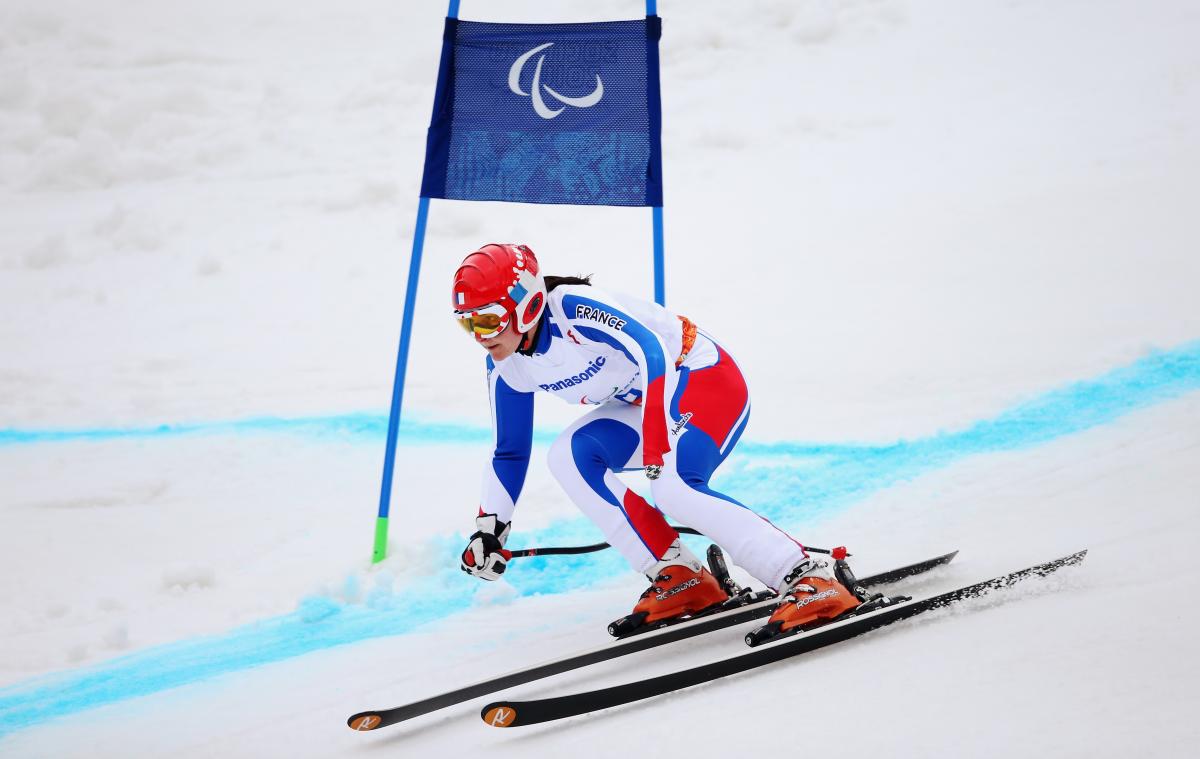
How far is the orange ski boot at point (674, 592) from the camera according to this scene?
11.8ft

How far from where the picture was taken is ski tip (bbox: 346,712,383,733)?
289 cm

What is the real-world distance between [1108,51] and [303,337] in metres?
8.80

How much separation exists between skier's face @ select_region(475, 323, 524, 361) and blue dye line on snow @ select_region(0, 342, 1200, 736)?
1296mm

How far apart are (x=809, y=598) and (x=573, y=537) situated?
7.31 feet

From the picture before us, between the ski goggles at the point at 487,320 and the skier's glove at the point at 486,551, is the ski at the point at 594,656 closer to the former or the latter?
the skier's glove at the point at 486,551

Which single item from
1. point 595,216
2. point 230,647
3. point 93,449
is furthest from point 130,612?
point 595,216

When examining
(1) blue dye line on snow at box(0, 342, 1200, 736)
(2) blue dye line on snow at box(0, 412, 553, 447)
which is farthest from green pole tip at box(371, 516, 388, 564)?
(2) blue dye line on snow at box(0, 412, 553, 447)

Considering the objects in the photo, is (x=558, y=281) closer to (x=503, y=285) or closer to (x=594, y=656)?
(x=503, y=285)

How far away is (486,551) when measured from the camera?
369 centimetres

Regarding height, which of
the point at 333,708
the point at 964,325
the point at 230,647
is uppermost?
the point at 964,325

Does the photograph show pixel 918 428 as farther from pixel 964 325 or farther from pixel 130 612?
pixel 130 612

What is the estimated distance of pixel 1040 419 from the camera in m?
5.95

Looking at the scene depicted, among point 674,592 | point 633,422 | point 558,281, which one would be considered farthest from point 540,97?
point 674,592

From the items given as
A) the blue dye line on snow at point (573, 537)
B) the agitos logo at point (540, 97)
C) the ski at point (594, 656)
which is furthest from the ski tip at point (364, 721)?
the agitos logo at point (540, 97)
